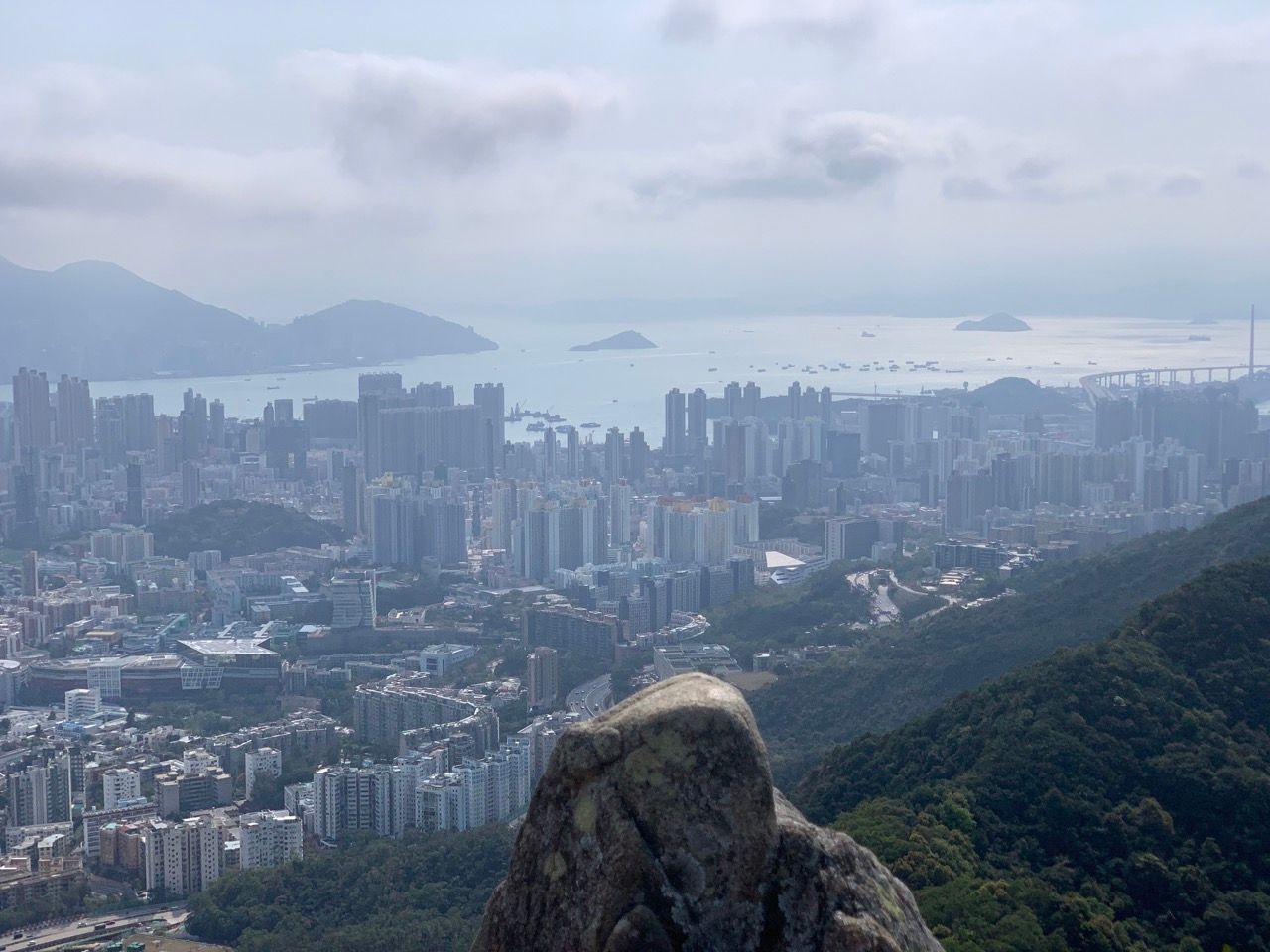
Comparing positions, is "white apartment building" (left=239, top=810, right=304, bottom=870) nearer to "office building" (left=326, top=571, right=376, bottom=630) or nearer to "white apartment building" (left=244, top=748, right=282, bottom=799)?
"white apartment building" (left=244, top=748, right=282, bottom=799)

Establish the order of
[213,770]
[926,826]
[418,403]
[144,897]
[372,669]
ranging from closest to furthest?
[926,826]
[144,897]
[213,770]
[372,669]
[418,403]

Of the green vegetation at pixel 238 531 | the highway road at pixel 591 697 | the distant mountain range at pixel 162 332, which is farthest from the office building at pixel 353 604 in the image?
the distant mountain range at pixel 162 332

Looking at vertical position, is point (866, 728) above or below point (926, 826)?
below

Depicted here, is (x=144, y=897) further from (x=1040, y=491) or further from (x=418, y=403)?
(x=418, y=403)

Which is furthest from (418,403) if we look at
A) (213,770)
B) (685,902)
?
(685,902)

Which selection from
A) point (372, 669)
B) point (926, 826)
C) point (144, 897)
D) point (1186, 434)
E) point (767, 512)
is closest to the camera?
point (926, 826)

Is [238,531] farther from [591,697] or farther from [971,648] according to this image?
[971,648]
